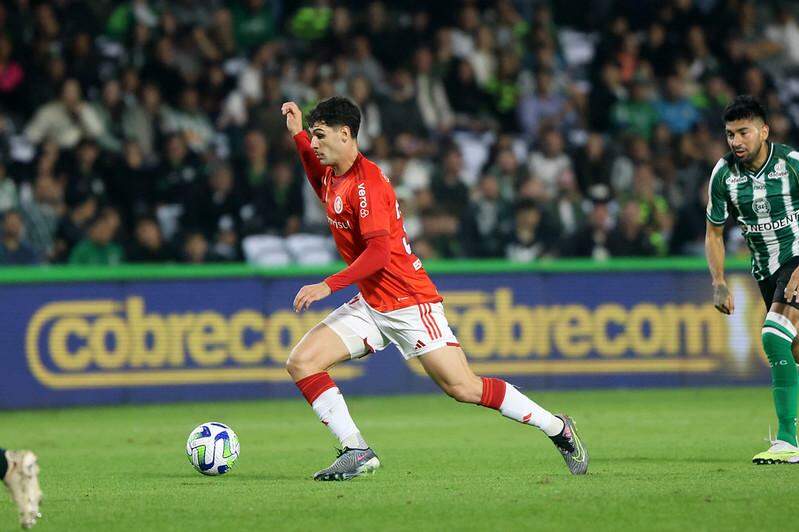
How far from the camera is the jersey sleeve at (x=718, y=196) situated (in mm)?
9047

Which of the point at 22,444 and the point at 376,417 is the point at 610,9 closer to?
the point at 376,417

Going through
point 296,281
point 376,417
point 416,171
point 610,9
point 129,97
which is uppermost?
point 610,9

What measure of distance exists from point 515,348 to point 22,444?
252 inches

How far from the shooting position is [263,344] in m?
15.2

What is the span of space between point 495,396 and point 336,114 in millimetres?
1980

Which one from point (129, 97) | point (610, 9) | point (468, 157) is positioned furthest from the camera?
point (610, 9)

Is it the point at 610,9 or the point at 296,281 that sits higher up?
the point at 610,9

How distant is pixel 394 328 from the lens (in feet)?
Result: 27.1

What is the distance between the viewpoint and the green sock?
883 centimetres

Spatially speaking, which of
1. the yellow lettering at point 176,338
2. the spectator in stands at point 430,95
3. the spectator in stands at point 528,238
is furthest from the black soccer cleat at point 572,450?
the spectator in stands at point 430,95

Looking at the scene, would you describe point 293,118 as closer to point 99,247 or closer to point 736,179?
point 736,179

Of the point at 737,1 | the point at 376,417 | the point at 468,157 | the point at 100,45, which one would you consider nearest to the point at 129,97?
the point at 100,45

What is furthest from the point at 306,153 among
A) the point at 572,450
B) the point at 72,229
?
the point at 72,229

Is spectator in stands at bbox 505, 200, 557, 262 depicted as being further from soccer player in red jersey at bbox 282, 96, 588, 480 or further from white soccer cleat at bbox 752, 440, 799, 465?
soccer player in red jersey at bbox 282, 96, 588, 480
